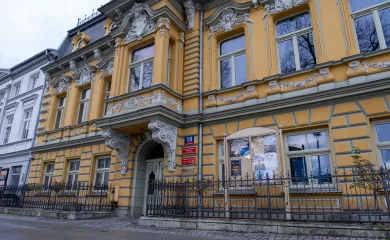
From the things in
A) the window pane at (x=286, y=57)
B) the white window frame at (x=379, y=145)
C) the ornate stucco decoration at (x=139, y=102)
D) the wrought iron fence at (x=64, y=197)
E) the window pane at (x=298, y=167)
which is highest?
the window pane at (x=286, y=57)

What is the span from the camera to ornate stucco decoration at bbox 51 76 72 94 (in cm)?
1677

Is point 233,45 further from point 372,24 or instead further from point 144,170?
point 144,170

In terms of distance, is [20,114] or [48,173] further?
[20,114]

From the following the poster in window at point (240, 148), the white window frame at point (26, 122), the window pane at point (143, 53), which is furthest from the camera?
the white window frame at point (26, 122)

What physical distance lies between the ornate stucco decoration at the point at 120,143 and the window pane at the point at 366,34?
30.6 ft

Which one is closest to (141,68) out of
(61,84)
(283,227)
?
(61,84)

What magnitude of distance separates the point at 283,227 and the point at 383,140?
155 inches

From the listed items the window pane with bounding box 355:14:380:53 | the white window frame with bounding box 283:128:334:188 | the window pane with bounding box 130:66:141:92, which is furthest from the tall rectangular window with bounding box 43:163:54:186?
the window pane with bounding box 355:14:380:53

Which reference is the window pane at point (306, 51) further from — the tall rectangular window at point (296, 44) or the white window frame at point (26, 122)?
the white window frame at point (26, 122)

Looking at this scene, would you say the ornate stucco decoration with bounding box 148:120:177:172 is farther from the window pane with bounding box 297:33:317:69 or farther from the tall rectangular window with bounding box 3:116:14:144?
the tall rectangular window with bounding box 3:116:14:144

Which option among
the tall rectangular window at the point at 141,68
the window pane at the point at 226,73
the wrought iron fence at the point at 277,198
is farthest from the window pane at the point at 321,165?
the tall rectangular window at the point at 141,68

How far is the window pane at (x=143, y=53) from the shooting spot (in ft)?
38.6

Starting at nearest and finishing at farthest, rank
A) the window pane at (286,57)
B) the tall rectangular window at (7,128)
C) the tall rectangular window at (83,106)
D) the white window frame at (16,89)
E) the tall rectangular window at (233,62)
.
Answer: the window pane at (286,57) → the tall rectangular window at (233,62) → the tall rectangular window at (83,106) → the tall rectangular window at (7,128) → the white window frame at (16,89)

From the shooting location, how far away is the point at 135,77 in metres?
12.0
